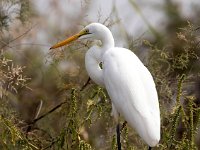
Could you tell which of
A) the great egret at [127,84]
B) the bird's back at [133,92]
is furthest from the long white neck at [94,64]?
the bird's back at [133,92]

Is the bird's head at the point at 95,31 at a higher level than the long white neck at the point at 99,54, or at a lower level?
higher

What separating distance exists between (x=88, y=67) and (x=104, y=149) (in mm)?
1064

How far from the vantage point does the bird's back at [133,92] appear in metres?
2.81

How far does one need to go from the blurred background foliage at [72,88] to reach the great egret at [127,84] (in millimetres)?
93

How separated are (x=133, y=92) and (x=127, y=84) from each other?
0.19ft

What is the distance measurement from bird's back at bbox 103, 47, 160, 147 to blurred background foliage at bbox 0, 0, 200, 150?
0.32 feet

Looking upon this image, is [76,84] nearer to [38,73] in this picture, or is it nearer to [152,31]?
[152,31]

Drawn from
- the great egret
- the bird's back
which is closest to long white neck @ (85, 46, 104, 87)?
the great egret

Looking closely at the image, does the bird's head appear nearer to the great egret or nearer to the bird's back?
the great egret

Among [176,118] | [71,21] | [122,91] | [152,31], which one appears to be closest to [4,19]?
[71,21]

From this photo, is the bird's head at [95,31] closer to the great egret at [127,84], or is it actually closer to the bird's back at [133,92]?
the great egret at [127,84]

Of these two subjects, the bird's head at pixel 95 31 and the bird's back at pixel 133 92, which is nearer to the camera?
the bird's back at pixel 133 92

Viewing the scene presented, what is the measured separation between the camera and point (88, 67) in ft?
10.8

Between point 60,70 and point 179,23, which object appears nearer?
point 60,70
